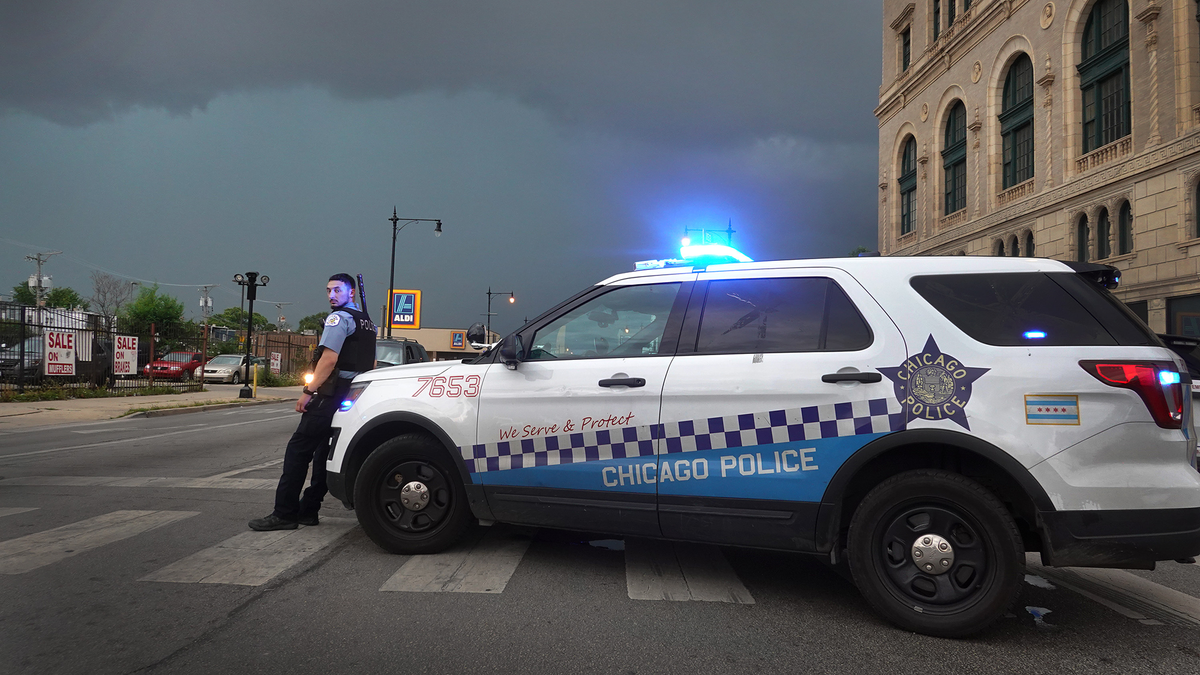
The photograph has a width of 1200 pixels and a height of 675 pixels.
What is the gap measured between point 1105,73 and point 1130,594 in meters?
23.1

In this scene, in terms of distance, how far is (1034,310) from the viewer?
347 centimetres

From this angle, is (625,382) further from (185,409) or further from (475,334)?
(185,409)

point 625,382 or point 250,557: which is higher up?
point 625,382

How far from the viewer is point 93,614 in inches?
135

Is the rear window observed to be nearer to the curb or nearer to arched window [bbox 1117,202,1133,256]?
the curb

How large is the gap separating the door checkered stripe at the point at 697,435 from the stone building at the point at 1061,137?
2033cm

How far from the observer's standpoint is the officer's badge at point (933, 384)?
341 centimetres

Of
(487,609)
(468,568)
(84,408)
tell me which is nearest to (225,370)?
(84,408)

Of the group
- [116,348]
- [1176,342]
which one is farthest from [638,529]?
[116,348]

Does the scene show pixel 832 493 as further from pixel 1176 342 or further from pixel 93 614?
pixel 1176 342

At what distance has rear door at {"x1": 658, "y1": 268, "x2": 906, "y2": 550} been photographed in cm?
357

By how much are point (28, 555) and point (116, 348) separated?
1903 cm

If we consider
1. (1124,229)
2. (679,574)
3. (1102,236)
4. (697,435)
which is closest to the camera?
(697,435)

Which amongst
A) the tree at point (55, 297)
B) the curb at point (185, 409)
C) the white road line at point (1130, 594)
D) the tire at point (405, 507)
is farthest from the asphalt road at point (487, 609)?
the tree at point (55, 297)
